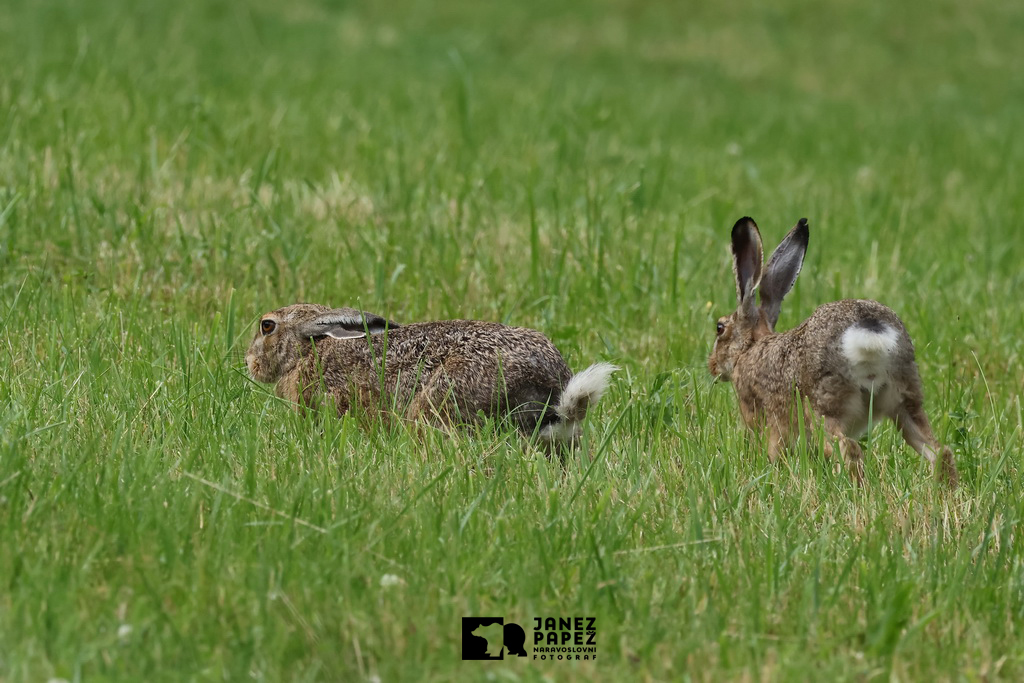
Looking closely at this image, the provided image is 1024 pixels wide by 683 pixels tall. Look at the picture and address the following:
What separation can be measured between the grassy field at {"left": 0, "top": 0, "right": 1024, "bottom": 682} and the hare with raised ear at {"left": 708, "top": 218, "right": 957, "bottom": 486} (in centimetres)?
14

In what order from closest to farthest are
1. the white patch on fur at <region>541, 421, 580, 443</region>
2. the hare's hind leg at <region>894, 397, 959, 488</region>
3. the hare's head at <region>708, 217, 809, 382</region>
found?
→ the hare's hind leg at <region>894, 397, 959, 488</region>
the white patch on fur at <region>541, 421, 580, 443</region>
the hare's head at <region>708, 217, 809, 382</region>

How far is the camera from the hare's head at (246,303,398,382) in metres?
5.79

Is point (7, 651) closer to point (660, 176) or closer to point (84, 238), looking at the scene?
point (84, 238)

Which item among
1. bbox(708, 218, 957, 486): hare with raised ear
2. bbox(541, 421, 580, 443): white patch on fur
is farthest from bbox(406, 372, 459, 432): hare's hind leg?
bbox(708, 218, 957, 486): hare with raised ear

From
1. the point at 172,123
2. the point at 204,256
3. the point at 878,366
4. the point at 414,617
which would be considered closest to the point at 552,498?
the point at 414,617

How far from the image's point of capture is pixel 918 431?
16.3 feet

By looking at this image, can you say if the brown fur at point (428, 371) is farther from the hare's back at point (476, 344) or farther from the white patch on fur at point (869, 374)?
the white patch on fur at point (869, 374)

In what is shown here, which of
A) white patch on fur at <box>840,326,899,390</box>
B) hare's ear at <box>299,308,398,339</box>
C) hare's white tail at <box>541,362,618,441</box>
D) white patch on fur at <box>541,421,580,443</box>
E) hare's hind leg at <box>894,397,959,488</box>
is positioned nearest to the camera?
white patch on fur at <box>840,326,899,390</box>

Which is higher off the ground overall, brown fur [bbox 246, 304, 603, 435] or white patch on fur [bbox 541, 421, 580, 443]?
brown fur [bbox 246, 304, 603, 435]

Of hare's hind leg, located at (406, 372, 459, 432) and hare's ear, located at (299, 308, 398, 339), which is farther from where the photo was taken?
hare's ear, located at (299, 308, 398, 339)

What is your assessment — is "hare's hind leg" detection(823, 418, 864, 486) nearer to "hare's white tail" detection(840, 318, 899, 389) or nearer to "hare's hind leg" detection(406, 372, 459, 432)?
"hare's white tail" detection(840, 318, 899, 389)

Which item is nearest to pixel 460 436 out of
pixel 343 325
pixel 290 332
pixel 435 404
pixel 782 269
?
pixel 435 404

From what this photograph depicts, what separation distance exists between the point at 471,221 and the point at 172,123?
2637 mm

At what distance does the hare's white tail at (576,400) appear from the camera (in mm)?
→ 4957
